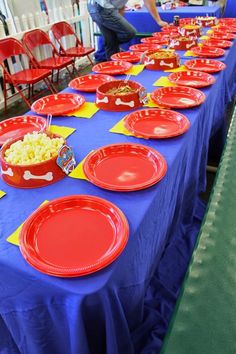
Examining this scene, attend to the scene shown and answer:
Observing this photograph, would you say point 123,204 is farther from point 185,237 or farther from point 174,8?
point 174,8

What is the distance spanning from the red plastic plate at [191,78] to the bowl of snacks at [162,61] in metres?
0.16

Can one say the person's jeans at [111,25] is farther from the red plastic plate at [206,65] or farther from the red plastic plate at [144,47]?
the red plastic plate at [206,65]

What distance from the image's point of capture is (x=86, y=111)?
50.1 inches

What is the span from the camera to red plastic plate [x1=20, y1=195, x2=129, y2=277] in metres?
0.60

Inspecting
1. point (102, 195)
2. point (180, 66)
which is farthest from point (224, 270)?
point (180, 66)

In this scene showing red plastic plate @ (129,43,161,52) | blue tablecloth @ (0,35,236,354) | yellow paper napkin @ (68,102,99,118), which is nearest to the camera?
blue tablecloth @ (0,35,236,354)

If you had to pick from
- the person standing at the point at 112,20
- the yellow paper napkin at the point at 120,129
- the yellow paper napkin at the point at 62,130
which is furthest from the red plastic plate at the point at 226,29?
the yellow paper napkin at the point at 62,130

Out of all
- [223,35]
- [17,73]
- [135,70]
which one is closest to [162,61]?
[135,70]

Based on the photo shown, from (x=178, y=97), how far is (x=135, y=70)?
0.49m

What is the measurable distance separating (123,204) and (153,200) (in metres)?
0.09

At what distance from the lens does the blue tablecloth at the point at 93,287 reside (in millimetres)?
590

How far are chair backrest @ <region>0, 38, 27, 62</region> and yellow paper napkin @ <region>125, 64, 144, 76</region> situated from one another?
1.31 m

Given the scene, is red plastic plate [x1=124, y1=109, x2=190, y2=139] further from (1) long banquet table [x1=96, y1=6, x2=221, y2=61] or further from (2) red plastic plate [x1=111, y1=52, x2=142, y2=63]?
(1) long banquet table [x1=96, y1=6, x2=221, y2=61]

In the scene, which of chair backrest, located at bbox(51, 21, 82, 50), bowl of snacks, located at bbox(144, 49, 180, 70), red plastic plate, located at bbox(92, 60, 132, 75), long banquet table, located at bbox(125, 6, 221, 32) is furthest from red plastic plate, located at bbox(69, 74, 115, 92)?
long banquet table, located at bbox(125, 6, 221, 32)
